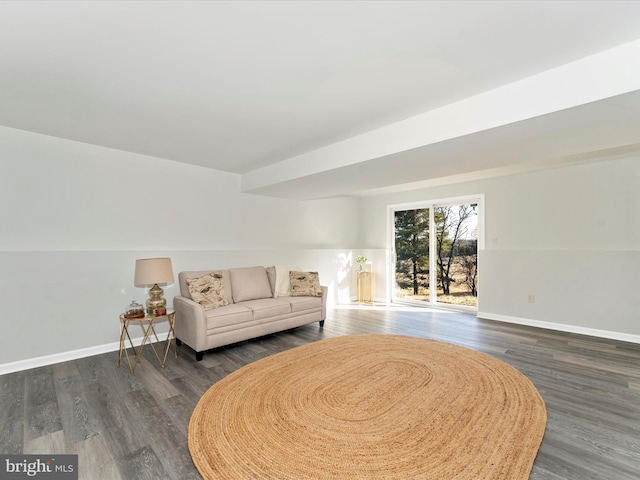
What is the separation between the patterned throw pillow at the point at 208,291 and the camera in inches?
145

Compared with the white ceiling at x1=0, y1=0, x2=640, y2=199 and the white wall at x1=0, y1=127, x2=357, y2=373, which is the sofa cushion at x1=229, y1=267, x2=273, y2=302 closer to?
the white wall at x1=0, y1=127, x2=357, y2=373

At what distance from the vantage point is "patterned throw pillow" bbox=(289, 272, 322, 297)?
4766mm

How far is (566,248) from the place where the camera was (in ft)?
14.9

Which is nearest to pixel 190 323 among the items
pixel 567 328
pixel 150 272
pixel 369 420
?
pixel 150 272

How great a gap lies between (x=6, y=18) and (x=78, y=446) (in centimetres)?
252

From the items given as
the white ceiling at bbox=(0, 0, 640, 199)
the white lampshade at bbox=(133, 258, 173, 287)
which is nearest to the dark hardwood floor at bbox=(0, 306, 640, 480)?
the white lampshade at bbox=(133, 258, 173, 287)

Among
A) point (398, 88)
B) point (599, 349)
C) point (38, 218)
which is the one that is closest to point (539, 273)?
point (599, 349)

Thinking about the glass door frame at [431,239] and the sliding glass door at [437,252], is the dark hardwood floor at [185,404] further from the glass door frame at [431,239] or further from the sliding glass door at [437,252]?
the glass door frame at [431,239]

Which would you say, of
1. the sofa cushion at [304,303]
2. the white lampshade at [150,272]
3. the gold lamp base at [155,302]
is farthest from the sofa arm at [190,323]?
the sofa cushion at [304,303]

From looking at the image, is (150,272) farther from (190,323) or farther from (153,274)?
(190,323)

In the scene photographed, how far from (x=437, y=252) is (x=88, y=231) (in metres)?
5.70

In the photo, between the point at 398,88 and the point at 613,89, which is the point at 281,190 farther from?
the point at 613,89

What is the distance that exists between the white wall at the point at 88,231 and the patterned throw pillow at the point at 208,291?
57 cm

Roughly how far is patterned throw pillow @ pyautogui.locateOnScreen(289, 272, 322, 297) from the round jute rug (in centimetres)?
150
